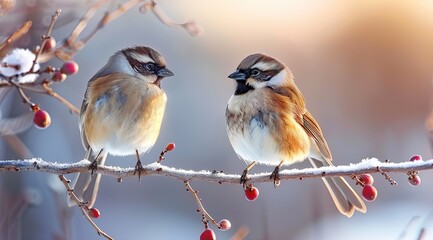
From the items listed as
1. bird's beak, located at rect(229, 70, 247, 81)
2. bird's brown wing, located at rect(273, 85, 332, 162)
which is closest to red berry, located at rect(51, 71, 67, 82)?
bird's beak, located at rect(229, 70, 247, 81)

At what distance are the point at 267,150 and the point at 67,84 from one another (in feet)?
9.67

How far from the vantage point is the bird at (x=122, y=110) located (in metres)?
2.57

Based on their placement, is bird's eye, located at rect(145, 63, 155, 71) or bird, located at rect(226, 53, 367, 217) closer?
bird's eye, located at rect(145, 63, 155, 71)

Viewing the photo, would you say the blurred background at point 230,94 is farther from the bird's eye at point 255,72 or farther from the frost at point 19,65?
the frost at point 19,65

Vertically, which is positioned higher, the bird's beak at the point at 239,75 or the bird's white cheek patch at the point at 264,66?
the bird's white cheek patch at the point at 264,66

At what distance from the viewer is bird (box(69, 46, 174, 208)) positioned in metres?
2.57

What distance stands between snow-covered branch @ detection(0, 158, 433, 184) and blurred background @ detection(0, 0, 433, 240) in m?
2.90

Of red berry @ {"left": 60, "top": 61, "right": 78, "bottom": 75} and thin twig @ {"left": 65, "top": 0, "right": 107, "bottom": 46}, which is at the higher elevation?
thin twig @ {"left": 65, "top": 0, "right": 107, "bottom": 46}

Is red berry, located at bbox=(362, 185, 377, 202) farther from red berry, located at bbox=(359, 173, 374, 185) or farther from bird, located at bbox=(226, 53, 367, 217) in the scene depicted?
bird, located at bbox=(226, 53, 367, 217)

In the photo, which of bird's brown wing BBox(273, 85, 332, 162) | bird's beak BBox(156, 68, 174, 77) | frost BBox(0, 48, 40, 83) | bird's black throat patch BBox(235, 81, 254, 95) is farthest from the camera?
bird's brown wing BBox(273, 85, 332, 162)

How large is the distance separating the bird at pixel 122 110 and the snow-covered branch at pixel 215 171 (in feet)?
0.83

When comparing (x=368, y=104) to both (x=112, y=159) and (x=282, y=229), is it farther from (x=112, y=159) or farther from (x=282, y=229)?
(x=112, y=159)

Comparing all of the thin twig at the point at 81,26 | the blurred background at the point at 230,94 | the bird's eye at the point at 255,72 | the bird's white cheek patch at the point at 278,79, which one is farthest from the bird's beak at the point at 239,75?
the blurred background at the point at 230,94

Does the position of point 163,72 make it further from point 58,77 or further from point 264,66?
point 58,77
